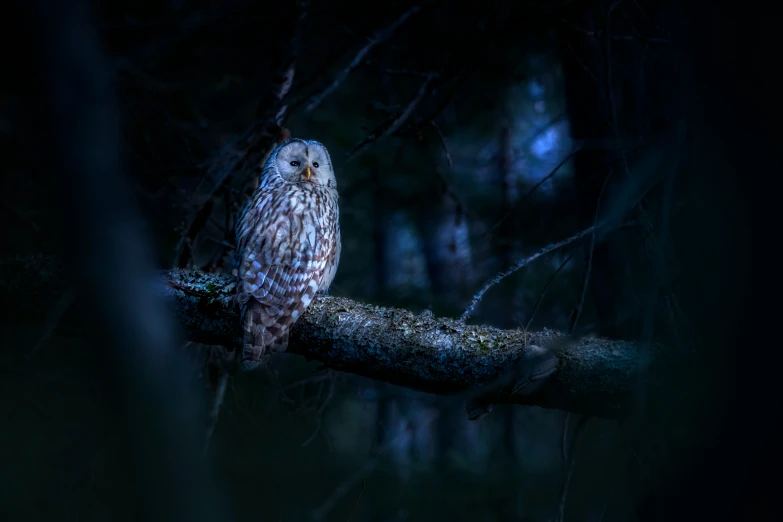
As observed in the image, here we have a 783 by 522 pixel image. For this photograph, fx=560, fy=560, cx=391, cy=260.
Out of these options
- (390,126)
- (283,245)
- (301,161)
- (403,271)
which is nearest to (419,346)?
(283,245)

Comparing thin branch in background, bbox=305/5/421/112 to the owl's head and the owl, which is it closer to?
the owl

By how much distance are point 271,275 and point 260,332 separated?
1.11 ft

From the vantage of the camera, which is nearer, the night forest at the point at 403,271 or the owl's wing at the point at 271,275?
the night forest at the point at 403,271

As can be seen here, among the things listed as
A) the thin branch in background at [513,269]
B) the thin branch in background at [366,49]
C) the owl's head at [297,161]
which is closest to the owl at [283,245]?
the owl's head at [297,161]

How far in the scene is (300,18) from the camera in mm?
2930

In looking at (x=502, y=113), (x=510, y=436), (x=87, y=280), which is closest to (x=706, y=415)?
(x=87, y=280)

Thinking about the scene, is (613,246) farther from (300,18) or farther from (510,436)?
(510,436)

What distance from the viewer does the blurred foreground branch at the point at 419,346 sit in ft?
6.64

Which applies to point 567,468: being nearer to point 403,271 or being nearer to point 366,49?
point 366,49

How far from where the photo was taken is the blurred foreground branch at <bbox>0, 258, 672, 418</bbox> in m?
2.02

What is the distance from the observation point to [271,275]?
2.75 m

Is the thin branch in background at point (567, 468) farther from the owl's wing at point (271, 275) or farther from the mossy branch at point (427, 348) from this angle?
the owl's wing at point (271, 275)

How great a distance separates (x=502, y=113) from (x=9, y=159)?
3793 millimetres

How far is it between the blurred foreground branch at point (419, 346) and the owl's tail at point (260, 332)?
121mm
